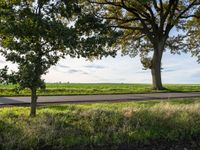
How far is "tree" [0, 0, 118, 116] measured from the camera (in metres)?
11.3

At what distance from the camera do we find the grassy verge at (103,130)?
364 inches

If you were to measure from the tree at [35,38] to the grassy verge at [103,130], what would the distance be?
144 cm

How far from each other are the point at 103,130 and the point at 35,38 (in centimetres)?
392

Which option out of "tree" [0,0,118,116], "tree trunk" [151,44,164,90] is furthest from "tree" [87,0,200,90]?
"tree" [0,0,118,116]

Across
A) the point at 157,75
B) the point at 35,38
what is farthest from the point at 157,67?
the point at 35,38

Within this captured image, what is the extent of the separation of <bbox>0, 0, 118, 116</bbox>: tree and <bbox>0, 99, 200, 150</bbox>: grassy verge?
56.9 inches

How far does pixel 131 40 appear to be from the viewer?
37312mm

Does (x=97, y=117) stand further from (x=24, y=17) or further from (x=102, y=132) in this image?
(x=24, y=17)

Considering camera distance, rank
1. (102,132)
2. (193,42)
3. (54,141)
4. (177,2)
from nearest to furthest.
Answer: (54,141) → (102,132) → (177,2) → (193,42)

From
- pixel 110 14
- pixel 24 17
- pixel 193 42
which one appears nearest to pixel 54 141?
pixel 24 17

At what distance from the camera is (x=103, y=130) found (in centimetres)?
1031

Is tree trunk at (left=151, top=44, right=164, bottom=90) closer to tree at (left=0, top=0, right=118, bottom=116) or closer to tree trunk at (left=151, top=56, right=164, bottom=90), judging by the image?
tree trunk at (left=151, top=56, right=164, bottom=90)

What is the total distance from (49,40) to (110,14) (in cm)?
2396

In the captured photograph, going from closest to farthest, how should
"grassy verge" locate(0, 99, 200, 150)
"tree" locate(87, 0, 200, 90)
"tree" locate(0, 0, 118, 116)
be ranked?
"grassy verge" locate(0, 99, 200, 150) → "tree" locate(0, 0, 118, 116) → "tree" locate(87, 0, 200, 90)
